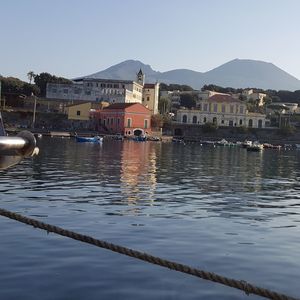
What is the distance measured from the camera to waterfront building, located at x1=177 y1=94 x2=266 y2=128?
408 feet

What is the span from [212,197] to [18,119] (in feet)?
303

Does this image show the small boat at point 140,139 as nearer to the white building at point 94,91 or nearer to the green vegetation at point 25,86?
the white building at point 94,91

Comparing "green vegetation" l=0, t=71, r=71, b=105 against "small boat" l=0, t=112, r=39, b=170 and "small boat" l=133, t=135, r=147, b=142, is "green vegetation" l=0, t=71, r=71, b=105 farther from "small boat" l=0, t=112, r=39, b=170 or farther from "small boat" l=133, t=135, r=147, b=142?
"small boat" l=0, t=112, r=39, b=170

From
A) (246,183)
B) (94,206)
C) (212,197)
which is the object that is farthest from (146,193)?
(246,183)

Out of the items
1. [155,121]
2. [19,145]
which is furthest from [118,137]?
[19,145]

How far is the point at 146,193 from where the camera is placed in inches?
861

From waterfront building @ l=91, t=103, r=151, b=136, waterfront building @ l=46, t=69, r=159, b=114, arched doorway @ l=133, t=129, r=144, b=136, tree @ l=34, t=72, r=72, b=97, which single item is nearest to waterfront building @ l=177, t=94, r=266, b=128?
waterfront building @ l=46, t=69, r=159, b=114

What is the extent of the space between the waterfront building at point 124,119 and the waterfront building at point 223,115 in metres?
18.6

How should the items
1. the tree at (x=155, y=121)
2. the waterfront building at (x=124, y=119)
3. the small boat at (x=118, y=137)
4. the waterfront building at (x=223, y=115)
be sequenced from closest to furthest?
the small boat at (x=118, y=137)
the waterfront building at (x=124, y=119)
the tree at (x=155, y=121)
the waterfront building at (x=223, y=115)

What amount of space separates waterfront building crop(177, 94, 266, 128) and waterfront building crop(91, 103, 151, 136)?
1857 centimetres

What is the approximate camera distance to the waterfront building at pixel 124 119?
338 ft

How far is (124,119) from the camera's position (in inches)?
4045

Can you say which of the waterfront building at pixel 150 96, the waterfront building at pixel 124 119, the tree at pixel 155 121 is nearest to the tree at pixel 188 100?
the waterfront building at pixel 150 96

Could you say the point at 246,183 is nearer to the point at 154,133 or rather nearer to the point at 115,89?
the point at 154,133
